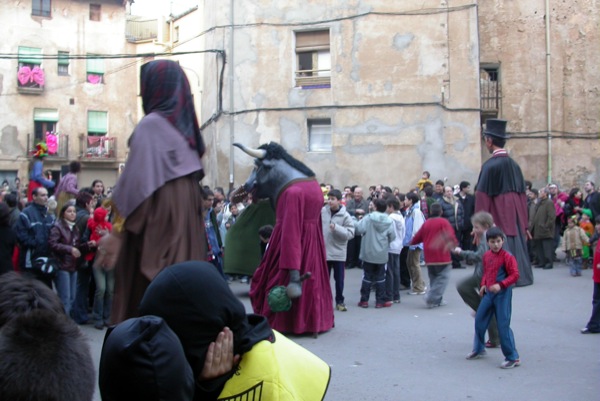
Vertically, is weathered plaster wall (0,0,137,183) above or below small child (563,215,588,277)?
above

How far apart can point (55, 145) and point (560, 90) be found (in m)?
27.8

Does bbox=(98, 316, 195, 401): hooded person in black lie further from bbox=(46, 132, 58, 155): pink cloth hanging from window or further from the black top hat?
bbox=(46, 132, 58, 155): pink cloth hanging from window

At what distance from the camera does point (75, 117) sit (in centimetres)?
4275

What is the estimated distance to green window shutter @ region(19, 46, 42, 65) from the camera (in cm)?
4081

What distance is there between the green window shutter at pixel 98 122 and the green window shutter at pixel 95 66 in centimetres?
239

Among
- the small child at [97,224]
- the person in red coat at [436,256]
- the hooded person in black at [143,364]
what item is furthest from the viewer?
the person in red coat at [436,256]

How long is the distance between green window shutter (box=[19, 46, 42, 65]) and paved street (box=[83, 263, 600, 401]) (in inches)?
1321

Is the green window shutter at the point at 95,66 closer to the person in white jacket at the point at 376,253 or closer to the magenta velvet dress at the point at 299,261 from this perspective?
the person in white jacket at the point at 376,253

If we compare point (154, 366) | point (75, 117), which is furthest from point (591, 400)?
point (75, 117)

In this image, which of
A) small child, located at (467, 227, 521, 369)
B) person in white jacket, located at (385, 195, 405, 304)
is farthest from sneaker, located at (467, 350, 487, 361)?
person in white jacket, located at (385, 195, 405, 304)

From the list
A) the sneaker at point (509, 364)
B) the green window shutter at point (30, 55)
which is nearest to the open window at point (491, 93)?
the sneaker at point (509, 364)

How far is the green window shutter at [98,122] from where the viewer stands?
4359 cm

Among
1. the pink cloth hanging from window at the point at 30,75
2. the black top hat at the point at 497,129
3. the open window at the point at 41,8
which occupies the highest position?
the open window at the point at 41,8

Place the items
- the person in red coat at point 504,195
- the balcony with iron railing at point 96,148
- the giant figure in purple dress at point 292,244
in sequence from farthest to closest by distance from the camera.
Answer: the balcony with iron railing at point 96,148 → the giant figure in purple dress at point 292,244 → the person in red coat at point 504,195
